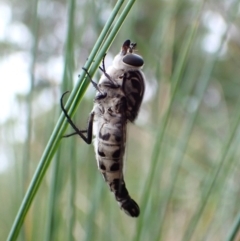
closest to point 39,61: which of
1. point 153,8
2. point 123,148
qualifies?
point 123,148

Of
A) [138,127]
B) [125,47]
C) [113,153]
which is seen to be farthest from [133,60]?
[138,127]

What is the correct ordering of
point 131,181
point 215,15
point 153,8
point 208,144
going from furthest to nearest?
point 153,8
point 131,181
point 208,144
point 215,15

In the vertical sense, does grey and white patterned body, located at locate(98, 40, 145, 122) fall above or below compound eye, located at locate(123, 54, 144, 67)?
below

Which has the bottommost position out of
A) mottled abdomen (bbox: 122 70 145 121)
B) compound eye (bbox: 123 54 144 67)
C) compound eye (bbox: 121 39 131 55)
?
mottled abdomen (bbox: 122 70 145 121)

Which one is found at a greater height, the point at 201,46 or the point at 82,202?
the point at 201,46

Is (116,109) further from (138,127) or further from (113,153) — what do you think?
(138,127)

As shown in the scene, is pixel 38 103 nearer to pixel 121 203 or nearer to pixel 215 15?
pixel 215 15
